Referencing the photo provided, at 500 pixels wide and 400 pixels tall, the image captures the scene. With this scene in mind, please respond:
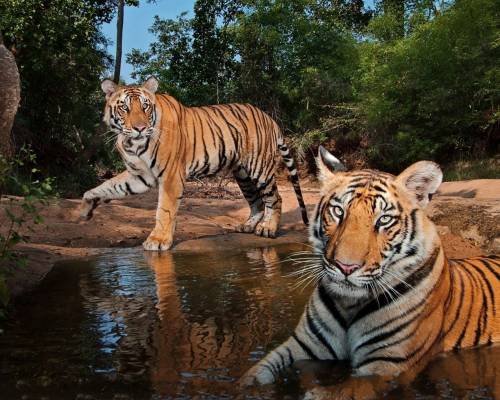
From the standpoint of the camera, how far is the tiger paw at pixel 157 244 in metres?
7.23

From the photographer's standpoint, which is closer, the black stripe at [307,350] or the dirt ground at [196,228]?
the black stripe at [307,350]

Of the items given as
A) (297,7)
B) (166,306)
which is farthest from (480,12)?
(166,306)

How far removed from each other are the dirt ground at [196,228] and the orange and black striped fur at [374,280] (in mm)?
2650

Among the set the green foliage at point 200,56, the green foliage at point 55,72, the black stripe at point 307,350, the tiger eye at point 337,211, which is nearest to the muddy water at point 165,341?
the black stripe at point 307,350

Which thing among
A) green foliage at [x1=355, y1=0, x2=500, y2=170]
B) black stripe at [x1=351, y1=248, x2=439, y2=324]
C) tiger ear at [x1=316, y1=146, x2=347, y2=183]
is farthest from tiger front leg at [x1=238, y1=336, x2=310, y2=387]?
green foliage at [x1=355, y1=0, x2=500, y2=170]

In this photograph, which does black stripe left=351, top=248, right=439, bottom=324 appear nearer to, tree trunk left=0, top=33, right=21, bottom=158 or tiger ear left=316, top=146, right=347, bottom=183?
tiger ear left=316, top=146, right=347, bottom=183

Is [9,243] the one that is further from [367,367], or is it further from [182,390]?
[367,367]

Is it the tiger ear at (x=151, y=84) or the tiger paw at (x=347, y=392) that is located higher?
the tiger ear at (x=151, y=84)

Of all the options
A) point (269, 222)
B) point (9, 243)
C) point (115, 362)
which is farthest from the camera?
point (269, 222)

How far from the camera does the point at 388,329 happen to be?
279cm

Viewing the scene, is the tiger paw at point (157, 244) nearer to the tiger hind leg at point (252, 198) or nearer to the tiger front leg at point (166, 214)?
the tiger front leg at point (166, 214)

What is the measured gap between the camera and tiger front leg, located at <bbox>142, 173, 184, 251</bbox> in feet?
23.9

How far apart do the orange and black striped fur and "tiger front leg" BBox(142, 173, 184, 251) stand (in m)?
4.44

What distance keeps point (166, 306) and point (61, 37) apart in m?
10.3
